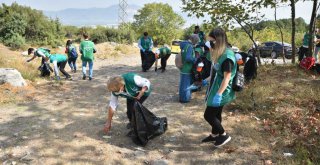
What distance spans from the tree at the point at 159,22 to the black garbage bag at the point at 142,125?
4554 centimetres

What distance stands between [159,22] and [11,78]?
152 feet

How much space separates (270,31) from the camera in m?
35.1

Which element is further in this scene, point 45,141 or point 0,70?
point 0,70

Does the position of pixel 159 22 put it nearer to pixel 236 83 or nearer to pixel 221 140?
pixel 221 140

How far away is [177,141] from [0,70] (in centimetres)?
661

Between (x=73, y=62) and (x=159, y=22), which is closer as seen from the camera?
(x=73, y=62)

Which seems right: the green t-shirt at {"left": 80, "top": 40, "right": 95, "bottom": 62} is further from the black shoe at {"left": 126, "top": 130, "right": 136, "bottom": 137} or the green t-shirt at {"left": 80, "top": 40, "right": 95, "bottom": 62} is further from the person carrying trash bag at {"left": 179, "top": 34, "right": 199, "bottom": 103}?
the black shoe at {"left": 126, "top": 130, "right": 136, "bottom": 137}

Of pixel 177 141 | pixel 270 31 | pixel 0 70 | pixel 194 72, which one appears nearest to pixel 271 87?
pixel 194 72

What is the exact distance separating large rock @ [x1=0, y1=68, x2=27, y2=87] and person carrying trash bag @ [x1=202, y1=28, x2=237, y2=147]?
6680mm

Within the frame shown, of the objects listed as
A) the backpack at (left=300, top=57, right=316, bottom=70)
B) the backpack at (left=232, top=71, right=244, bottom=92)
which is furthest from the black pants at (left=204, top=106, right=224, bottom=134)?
the backpack at (left=300, top=57, right=316, bottom=70)

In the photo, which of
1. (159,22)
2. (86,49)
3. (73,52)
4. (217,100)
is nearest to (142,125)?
(217,100)

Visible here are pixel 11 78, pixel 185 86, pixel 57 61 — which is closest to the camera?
pixel 185 86

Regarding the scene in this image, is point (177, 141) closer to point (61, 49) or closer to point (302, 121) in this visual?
point (302, 121)

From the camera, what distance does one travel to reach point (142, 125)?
5.34 meters
